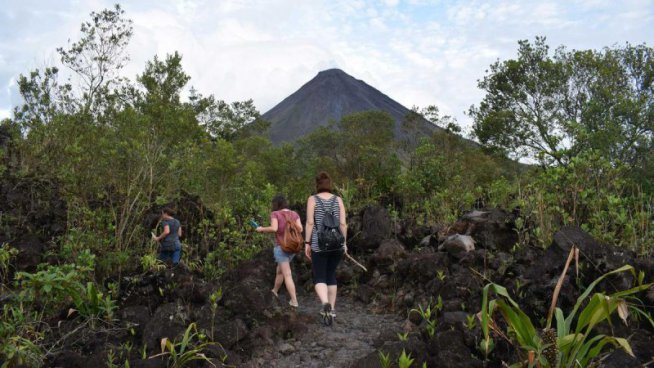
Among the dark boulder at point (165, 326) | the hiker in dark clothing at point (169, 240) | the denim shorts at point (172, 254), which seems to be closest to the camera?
the dark boulder at point (165, 326)

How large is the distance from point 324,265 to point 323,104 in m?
157

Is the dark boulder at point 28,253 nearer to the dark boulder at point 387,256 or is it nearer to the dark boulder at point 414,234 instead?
the dark boulder at point 387,256

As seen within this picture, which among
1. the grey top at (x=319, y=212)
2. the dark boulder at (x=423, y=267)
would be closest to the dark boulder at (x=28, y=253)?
the grey top at (x=319, y=212)

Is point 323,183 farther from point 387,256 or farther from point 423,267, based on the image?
point 387,256

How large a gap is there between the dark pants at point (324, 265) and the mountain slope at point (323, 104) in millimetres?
137928

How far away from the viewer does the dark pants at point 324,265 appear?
588 centimetres

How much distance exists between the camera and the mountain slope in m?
150

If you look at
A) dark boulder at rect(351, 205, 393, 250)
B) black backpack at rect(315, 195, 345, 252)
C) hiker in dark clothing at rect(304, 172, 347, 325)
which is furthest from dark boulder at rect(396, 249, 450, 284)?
dark boulder at rect(351, 205, 393, 250)

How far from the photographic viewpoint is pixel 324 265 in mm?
5895

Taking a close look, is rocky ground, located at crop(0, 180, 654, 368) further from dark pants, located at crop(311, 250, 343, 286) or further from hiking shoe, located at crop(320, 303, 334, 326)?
dark pants, located at crop(311, 250, 343, 286)

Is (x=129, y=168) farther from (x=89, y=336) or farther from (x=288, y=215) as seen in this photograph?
(x=89, y=336)

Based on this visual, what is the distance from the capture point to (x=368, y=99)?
162125 millimetres

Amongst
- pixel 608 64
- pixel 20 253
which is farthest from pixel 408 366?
Answer: pixel 608 64

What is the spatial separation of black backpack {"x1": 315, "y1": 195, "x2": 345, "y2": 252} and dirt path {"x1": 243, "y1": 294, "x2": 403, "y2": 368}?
92cm
